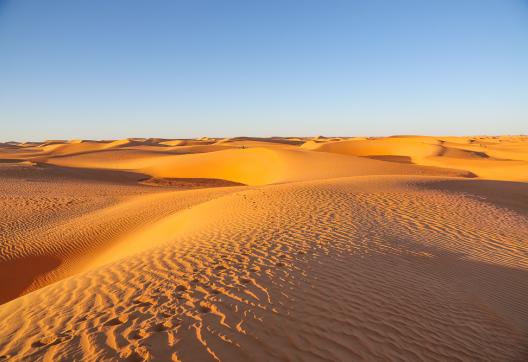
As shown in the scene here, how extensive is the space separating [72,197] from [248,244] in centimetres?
1326

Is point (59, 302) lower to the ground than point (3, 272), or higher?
higher

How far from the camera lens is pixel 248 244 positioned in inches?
275

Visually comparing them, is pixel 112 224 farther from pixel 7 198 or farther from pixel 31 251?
pixel 7 198

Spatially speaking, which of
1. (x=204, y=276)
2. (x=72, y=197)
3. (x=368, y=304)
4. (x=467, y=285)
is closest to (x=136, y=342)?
(x=204, y=276)

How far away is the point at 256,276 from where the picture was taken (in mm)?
5160

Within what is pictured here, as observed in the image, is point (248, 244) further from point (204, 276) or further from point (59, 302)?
point (59, 302)

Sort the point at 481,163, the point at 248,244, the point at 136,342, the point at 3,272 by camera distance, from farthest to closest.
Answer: the point at 481,163 < the point at 3,272 < the point at 248,244 < the point at 136,342

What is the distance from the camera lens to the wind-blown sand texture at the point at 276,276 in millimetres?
3518

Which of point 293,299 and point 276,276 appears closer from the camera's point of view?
point 293,299

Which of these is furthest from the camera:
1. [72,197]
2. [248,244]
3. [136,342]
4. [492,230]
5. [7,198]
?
[72,197]

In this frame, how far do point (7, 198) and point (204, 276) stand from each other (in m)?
14.8

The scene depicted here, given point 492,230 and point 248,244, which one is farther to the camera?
point 492,230

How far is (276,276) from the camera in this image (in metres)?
5.12

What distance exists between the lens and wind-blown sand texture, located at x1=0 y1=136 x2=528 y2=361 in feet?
11.5
